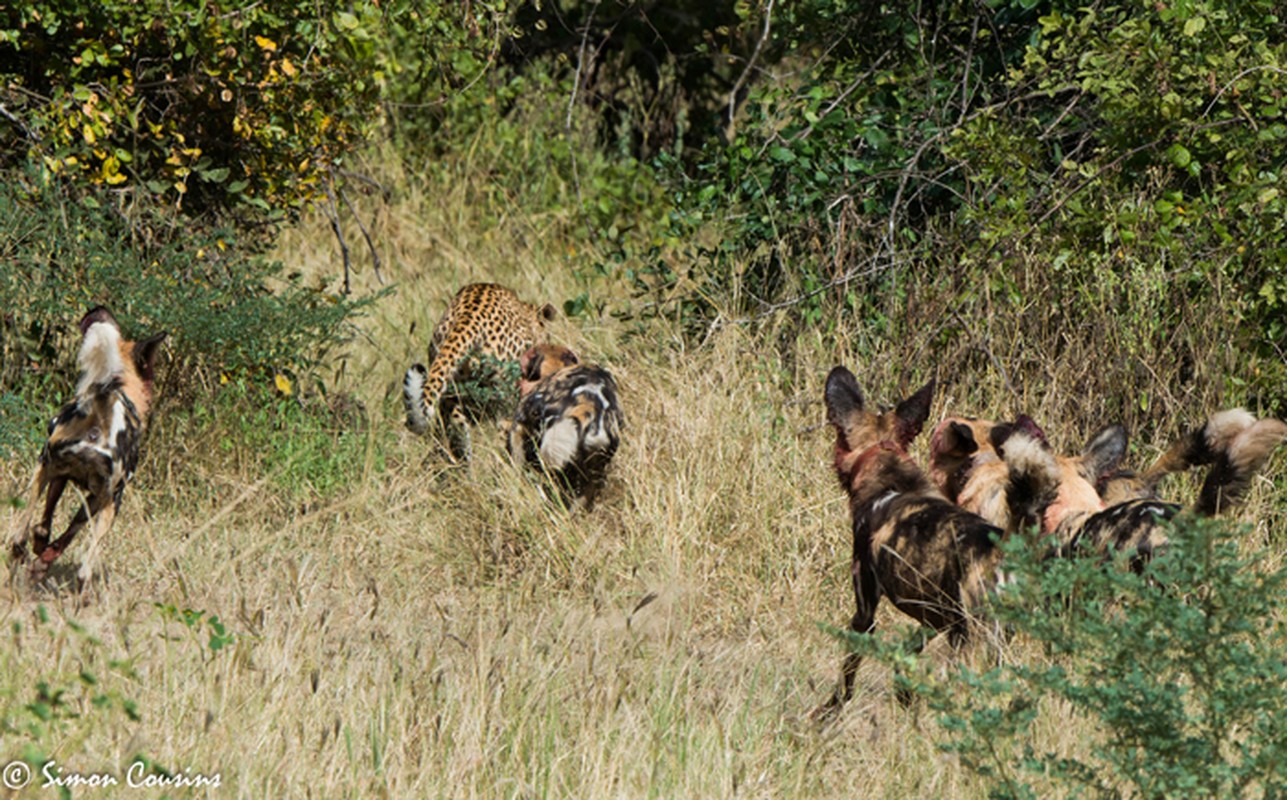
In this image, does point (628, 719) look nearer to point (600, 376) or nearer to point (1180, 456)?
point (1180, 456)

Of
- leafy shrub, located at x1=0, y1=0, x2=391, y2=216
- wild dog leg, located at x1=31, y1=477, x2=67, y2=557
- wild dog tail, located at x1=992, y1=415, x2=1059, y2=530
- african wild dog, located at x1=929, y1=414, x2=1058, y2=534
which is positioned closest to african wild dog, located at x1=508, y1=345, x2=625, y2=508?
african wild dog, located at x1=929, y1=414, x2=1058, y2=534

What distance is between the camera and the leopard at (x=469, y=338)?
27.6ft

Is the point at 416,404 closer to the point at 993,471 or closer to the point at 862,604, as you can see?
the point at 993,471

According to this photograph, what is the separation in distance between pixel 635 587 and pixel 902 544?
149cm

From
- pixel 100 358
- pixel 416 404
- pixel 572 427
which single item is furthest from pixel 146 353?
pixel 416 404

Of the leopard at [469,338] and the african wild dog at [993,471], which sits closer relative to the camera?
the african wild dog at [993,471]

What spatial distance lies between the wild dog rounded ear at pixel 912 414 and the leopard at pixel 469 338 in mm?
3149

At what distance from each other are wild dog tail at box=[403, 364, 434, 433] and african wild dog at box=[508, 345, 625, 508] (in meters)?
0.47

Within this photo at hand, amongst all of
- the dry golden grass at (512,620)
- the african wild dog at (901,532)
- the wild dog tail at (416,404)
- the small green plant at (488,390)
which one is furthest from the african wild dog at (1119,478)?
the wild dog tail at (416,404)

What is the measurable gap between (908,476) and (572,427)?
86.9 inches

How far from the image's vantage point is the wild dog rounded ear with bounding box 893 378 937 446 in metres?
5.71

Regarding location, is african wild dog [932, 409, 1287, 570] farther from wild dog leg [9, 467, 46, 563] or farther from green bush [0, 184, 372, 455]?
green bush [0, 184, 372, 455]

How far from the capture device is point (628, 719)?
474 centimetres

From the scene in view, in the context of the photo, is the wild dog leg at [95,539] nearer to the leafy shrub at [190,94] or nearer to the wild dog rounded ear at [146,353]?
the wild dog rounded ear at [146,353]
